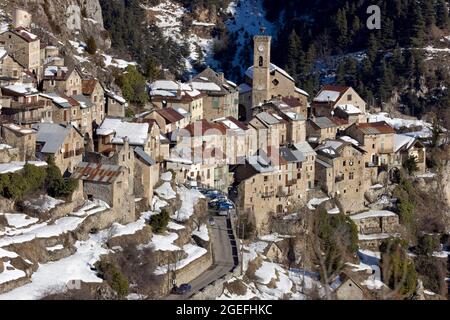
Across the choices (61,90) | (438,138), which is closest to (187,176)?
(61,90)

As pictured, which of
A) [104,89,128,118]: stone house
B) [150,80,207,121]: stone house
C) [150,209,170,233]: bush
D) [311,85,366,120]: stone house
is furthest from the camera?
[311,85,366,120]: stone house

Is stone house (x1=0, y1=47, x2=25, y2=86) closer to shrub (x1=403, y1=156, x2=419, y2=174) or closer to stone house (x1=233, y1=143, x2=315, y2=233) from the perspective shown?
stone house (x1=233, y1=143, x2=315, y2=233)

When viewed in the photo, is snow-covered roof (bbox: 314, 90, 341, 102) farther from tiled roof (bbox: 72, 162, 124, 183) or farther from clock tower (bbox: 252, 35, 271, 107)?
tiled roof (bbox: 72, 162, 124, 183)

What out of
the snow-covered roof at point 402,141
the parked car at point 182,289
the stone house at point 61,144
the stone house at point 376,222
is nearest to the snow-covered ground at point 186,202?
the stone house at point 61,144

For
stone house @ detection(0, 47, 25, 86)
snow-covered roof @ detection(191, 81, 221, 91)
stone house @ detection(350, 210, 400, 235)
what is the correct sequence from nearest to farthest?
stone house @ detection(0, 47, 25, 86) < stone house @ detection(350, 210, 400, 235) < snow-covered roof @ detection(191, 81, 221, 91)

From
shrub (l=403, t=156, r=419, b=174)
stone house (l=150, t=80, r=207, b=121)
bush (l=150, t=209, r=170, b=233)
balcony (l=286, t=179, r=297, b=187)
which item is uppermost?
stone house (l=150, t=80, r=207, b=121)

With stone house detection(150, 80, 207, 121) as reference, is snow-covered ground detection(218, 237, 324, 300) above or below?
below

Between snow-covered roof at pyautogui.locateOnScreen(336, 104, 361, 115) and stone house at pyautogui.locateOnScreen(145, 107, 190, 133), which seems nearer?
stone house at pyautogui.locateOnScreen(145, 107, 190, 133)

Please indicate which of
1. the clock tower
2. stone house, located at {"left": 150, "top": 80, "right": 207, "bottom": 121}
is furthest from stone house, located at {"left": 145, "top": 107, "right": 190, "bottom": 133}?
the clock tower
